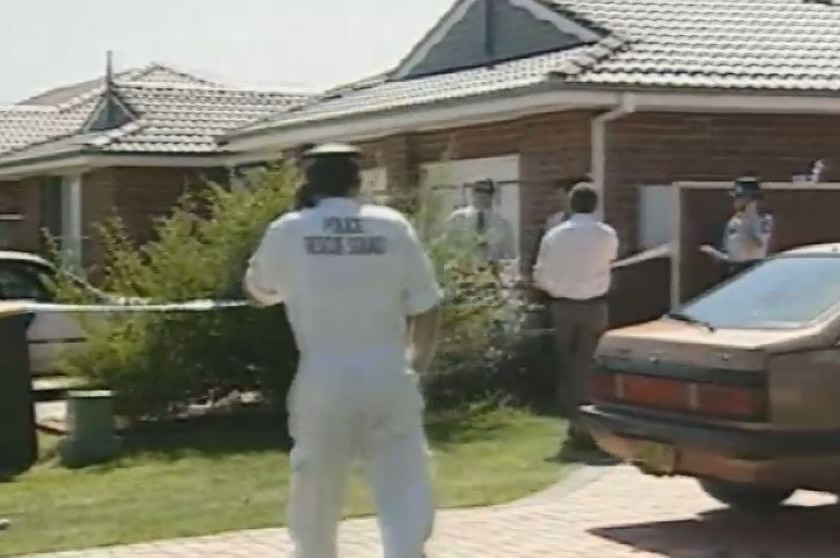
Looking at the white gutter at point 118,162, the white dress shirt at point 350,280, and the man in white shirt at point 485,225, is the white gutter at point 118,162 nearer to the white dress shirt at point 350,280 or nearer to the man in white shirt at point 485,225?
the man in white shirt at point 485,225

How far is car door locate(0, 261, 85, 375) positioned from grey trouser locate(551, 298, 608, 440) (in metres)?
4.07

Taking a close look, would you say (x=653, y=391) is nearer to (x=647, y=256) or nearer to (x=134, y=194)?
(x=647, y=256)

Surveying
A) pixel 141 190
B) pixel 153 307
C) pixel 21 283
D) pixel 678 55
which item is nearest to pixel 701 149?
pixel 678 55

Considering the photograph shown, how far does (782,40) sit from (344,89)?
294 inches

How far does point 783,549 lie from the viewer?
8.96 metres

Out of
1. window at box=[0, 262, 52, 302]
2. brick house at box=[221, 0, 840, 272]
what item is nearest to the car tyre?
brick house at box=[221, 0, 840, 272]

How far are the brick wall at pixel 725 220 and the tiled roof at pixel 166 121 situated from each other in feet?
38.2

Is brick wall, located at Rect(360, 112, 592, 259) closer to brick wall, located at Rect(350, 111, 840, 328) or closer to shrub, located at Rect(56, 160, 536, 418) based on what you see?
brick wall, located at Rect(350, 111, 840, 328)

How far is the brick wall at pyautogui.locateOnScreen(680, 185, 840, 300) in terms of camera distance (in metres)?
14.9

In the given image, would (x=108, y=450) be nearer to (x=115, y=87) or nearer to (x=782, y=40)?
(x=782, y=40)

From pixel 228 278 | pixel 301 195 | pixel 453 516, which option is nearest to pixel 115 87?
pixel 228 278

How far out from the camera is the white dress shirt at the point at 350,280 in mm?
6703

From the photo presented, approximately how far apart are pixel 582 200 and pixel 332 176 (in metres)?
5.69

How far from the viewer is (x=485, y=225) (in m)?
16.6
